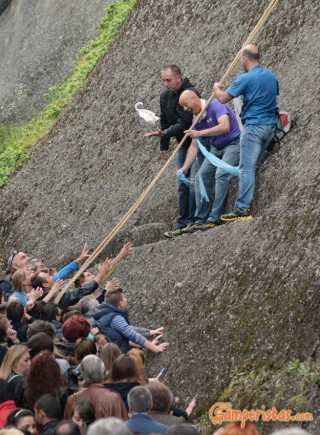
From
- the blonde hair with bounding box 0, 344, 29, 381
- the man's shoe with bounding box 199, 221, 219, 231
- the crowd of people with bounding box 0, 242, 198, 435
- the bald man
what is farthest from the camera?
the man's shoe with bounding box 199, 221, 219, 231

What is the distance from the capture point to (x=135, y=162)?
1855cm

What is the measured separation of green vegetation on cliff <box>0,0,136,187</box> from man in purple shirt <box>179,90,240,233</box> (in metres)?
8.28

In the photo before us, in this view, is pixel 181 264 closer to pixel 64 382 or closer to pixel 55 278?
pixel 55 278

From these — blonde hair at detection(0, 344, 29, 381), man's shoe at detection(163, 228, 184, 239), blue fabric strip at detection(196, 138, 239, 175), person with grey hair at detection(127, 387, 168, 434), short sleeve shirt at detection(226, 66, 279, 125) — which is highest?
short sleeve shirt at detection(226, 66, 279, 125)

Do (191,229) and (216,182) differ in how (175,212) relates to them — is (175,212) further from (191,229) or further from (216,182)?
(216,182)

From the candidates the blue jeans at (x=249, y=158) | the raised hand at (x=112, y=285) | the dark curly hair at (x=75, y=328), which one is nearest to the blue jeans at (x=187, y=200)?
the blue jeans at (x=249, y=158)

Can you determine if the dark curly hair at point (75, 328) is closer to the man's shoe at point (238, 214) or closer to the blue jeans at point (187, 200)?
the man's shoe at point (238, 214)

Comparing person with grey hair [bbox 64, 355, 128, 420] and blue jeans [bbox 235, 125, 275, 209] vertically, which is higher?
blue jeans [bbox 235, 125, 275, 209]

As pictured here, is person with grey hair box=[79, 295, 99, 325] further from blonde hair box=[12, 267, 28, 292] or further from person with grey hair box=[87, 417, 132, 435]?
person with grey hair box=[87, 417, 132, 435]

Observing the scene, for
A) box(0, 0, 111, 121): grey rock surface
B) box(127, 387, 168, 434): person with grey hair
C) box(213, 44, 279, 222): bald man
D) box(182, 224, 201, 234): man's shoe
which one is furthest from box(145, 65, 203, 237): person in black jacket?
box(0, 0, 111, 121): grey rock surface

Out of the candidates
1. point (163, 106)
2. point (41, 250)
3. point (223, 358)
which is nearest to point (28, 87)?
point (41, 250)

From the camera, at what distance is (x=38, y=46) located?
2812 centimetres

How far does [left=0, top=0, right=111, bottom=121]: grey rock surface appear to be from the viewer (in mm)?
26750

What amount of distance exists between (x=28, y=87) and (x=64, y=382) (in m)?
17.2
